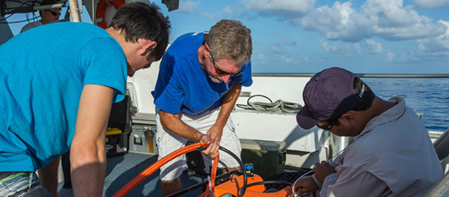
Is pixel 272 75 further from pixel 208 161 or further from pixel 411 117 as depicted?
pixel 411 117

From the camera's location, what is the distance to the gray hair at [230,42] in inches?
76.8

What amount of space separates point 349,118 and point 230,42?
2.90 ft

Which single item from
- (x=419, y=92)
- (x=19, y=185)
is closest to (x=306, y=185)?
(x=19, y=185)

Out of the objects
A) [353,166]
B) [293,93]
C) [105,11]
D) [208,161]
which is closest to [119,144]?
[105,11]

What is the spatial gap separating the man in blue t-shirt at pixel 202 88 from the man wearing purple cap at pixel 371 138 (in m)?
0.73

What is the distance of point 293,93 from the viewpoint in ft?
14.8

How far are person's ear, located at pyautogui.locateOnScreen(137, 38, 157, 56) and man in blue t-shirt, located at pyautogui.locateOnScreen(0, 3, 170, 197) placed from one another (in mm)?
166

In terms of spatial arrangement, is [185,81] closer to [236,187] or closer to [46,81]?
[236,187]

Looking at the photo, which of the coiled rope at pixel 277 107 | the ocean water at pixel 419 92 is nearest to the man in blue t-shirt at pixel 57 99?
the coiled rope at pixel 277 107

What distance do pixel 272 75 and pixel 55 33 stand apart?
3.84m

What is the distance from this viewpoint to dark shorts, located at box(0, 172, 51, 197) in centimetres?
110

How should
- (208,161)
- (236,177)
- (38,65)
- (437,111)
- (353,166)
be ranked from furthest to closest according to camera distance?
(437,111) < (208,161) < (236,177) < (353,166) < (38,65)

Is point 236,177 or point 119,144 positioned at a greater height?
point 236,177

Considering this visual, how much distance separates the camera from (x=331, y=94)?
1.34m
